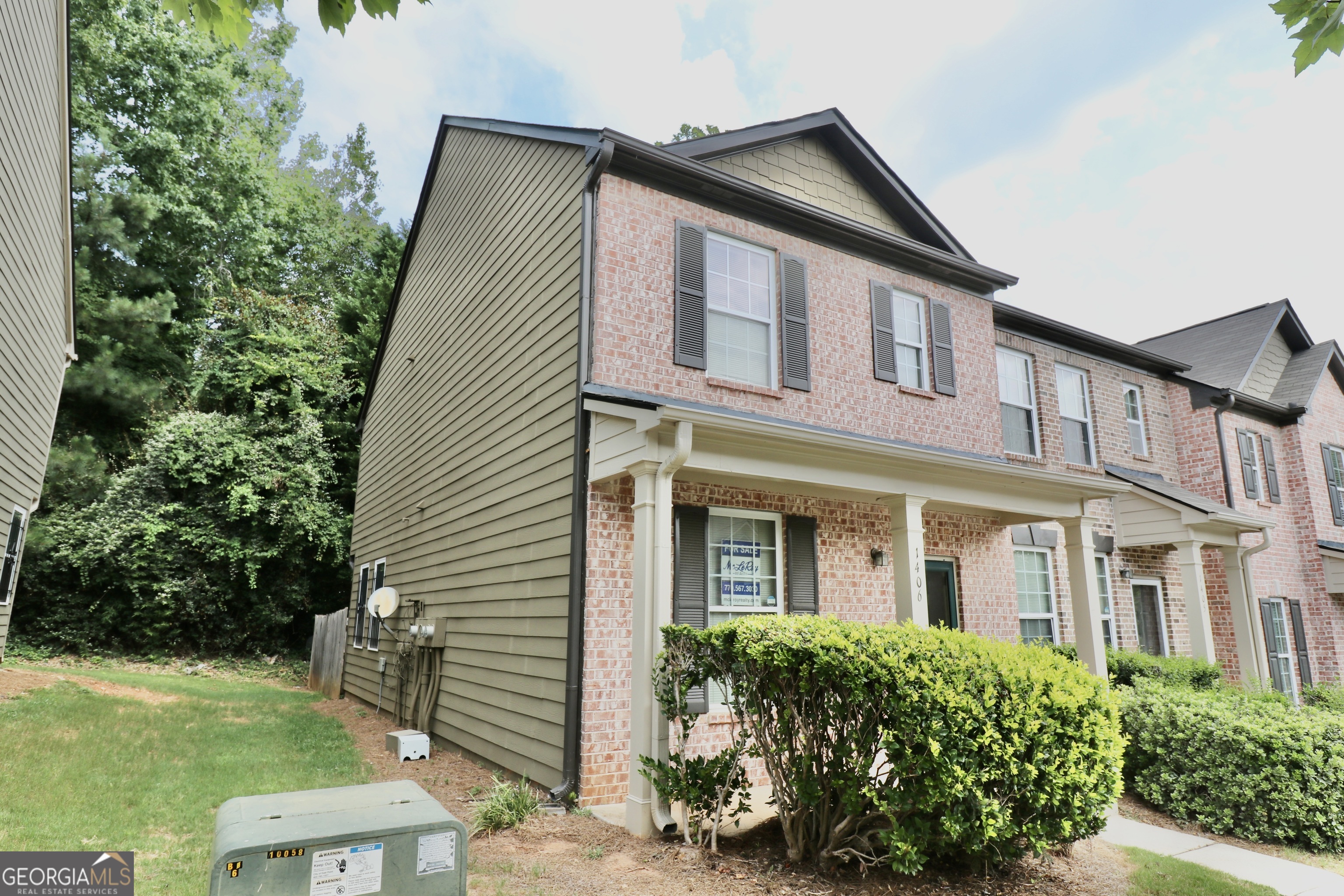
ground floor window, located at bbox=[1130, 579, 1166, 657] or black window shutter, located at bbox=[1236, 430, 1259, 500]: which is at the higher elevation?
black window shutter, located at bbox=[1236, 430, 1259, 500]

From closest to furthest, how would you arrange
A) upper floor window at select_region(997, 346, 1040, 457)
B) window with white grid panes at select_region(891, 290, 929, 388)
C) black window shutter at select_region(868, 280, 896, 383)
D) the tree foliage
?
black window shutter at select_region(868, 280, 896, 383) → window with white grid panes at select_region(891, 290, 929, 388) → upper floor window at select_region(997, 346, 1040, 457) → the tree foliage

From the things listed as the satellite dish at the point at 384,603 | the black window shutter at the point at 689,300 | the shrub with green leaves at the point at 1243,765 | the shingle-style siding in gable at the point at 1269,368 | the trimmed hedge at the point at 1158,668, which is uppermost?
the shingle-style siding in gable at the point at 1269,368

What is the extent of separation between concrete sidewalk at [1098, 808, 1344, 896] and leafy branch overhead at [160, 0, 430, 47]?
6.69 m

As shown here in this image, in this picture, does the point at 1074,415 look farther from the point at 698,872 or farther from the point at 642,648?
the point at 698,872

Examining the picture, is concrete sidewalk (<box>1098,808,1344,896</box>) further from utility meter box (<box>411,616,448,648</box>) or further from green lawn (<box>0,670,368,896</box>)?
utility meter box (<box>411,616,448,648</box>)

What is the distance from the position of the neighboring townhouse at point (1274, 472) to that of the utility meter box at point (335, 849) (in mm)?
12574

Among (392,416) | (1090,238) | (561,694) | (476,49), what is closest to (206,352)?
(392,416)

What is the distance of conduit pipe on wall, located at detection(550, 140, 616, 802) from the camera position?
6363mm

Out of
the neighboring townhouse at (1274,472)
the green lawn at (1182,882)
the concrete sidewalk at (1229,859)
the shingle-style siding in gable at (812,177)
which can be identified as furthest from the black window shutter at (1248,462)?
the green lawn at (1182,882)

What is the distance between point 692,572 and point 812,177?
18.1 ft

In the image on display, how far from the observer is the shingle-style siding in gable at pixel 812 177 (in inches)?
364

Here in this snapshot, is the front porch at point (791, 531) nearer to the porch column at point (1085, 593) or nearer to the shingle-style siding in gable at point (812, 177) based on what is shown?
the porch column at point (1085, 593)

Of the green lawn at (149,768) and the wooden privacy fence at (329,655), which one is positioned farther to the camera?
the wooden privacy fence at (329,655)

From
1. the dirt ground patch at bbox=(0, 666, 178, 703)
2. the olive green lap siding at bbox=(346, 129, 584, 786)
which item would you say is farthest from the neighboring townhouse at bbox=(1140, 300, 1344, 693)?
the dirt ground patch at bbox=(0, 666, 178, 703)
